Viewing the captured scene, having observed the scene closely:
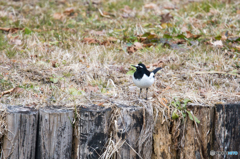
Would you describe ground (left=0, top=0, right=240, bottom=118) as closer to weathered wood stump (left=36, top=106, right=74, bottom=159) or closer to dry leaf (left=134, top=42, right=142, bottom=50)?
dry leaf (left=134, top=42, right=142, bottom=50)

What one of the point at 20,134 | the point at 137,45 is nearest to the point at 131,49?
the point at 137,45

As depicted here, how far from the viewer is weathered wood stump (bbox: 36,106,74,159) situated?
2633mm

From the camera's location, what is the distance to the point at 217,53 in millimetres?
4562

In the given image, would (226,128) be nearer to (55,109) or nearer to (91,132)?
(91,132)

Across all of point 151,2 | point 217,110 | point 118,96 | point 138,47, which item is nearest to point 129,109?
point 118,96

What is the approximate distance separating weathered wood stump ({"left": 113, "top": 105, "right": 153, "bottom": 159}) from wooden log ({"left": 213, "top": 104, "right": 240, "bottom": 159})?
2.42 feet

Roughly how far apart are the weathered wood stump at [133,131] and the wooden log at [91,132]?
0.43 ft

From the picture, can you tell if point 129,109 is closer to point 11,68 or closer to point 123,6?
point 11,68

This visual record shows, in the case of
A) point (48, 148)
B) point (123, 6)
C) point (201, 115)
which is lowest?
point (48, 148)

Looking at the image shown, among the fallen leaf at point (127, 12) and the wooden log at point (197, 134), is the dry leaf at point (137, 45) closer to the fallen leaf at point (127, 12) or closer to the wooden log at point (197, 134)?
the fallen leaf at point (127, 12)

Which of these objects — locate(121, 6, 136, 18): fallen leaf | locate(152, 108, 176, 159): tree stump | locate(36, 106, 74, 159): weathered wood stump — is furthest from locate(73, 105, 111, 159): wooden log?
locate(121, 6, 136, 18): fallen leaf

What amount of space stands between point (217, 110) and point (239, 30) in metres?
3.22

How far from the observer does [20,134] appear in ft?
8.54

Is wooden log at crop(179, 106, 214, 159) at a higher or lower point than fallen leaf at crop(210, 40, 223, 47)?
lower
